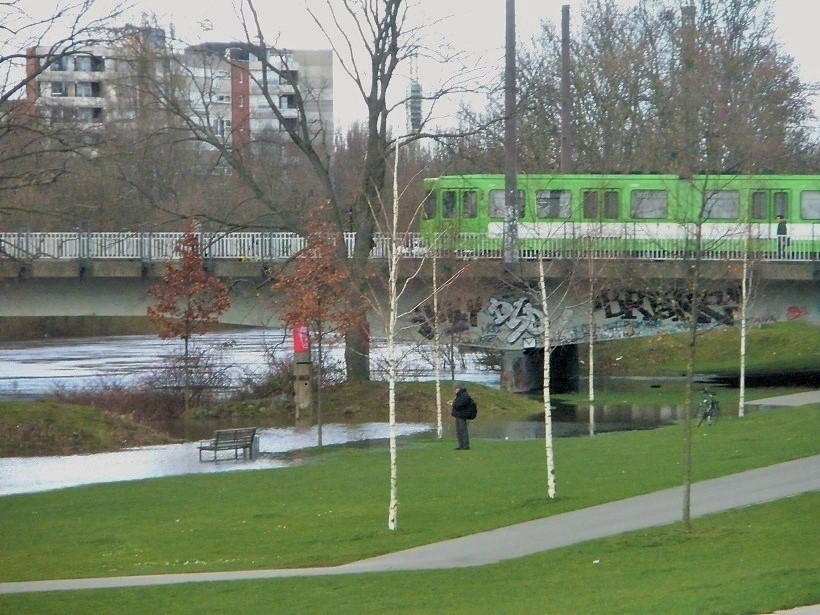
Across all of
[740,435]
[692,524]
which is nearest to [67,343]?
[740,435]

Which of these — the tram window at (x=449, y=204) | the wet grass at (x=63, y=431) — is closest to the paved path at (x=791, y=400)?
the tram window at (x=449, y=204)

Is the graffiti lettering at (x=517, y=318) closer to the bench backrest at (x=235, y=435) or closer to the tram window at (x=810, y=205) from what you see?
the tram window at (x=810, y=205)

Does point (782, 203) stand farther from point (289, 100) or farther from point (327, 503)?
point (327, 503)

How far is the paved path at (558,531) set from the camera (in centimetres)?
1262

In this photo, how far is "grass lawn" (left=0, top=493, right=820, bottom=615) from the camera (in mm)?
9625

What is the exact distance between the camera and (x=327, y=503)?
58.2 ft

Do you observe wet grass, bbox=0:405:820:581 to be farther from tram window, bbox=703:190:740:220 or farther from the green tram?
tram window, bbox=703:190:740:220

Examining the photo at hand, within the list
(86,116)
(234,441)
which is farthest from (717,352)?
(234,441)

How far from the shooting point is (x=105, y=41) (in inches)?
973

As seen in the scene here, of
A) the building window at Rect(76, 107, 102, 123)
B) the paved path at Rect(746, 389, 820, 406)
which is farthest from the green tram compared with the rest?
the building window at Rect(76, 107, 102, 123)

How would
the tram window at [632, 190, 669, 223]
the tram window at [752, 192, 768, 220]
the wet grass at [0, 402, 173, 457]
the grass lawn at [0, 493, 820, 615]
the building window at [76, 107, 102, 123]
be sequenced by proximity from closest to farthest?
the grass lawn at [0, 493, 820, 615] < the wet grass at [0, 402, 173, 457] < the building window at [76, 107, 102, 123] < the tram window at [752, 192, 768, 220] < the tram window at [632, 190, 669, 223]

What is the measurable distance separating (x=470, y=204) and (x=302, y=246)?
6517 millimetres

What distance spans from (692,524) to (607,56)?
4577 cm

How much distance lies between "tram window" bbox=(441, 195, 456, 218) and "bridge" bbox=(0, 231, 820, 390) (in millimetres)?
1778
